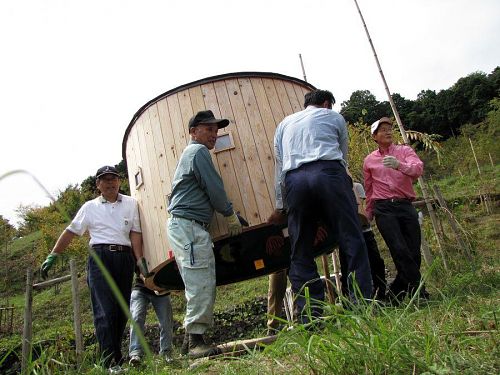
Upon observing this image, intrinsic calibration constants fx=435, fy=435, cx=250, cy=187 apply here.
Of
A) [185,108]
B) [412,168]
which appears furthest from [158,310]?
[412,168]

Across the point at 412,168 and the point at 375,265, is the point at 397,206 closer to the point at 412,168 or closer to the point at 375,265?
the point at 412,168

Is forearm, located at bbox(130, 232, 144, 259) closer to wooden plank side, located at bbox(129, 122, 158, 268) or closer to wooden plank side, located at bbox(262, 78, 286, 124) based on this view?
wooden plank side, located at bbox(129, 122, 158, 268)

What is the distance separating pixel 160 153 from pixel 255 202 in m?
0.95

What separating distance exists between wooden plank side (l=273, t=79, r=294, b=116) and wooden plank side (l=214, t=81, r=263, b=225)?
451mm

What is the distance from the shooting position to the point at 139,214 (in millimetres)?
3938

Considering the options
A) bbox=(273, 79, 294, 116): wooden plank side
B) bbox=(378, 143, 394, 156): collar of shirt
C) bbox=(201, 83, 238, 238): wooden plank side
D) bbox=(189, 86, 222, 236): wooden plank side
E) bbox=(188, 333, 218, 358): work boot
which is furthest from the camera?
bbox=(378, 143, 394, 156): collar of shirt

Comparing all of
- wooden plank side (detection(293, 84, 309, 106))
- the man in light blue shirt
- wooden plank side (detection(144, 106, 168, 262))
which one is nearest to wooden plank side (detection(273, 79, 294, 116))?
wooden plank side (detection(293, 84, 309, 106))

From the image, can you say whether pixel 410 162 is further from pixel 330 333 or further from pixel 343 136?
pixel 330 333

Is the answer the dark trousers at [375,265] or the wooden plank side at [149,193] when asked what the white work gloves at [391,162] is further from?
the wooden plank side at [149,193]

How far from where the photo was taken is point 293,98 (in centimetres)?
380

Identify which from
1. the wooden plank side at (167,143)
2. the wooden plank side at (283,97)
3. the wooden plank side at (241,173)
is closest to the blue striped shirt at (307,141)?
the wooden plank side at (241,173)

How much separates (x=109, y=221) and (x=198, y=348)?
58.1 inches

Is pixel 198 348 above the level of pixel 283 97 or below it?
below

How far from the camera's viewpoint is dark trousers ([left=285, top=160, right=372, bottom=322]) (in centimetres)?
281
